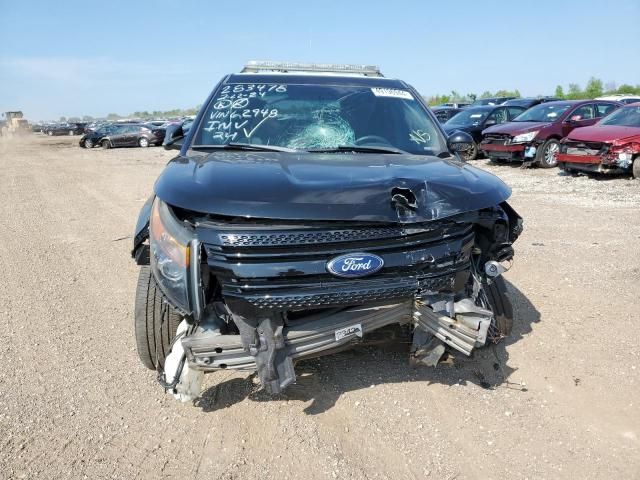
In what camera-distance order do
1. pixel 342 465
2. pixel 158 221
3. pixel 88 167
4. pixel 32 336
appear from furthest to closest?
pixel 88 167
pixel 32 336
pixel 158 221
pixel 342 465

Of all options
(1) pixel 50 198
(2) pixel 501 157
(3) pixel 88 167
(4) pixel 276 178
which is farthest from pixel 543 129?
(3) pixel 88 167

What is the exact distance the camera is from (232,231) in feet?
7.80

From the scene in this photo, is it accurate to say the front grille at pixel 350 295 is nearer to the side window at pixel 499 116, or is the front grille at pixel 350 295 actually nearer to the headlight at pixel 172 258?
the headlight at pixel 172 258

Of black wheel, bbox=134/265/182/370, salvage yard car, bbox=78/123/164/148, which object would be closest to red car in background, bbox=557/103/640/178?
black wheel, bbox=134/265/182/370

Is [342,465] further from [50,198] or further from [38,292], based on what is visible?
[50,198]

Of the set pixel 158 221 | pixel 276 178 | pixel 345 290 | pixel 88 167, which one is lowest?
pixel 88 167

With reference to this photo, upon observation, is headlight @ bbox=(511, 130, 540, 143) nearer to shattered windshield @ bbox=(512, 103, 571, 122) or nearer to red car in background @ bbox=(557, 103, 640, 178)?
shattered windshield @ bbox=(512, 103, 571, 122)

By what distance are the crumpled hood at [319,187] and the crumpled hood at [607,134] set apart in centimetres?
895

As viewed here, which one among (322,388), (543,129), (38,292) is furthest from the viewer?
(543,129)

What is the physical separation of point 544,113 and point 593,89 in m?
42.0

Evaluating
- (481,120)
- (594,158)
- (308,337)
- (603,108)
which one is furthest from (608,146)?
(308,337)

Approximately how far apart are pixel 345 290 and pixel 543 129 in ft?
→ 40.5

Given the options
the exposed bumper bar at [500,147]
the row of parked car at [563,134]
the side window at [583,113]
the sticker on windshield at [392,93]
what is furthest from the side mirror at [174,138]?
the side window at [583,113]

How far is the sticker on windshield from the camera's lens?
414cm
